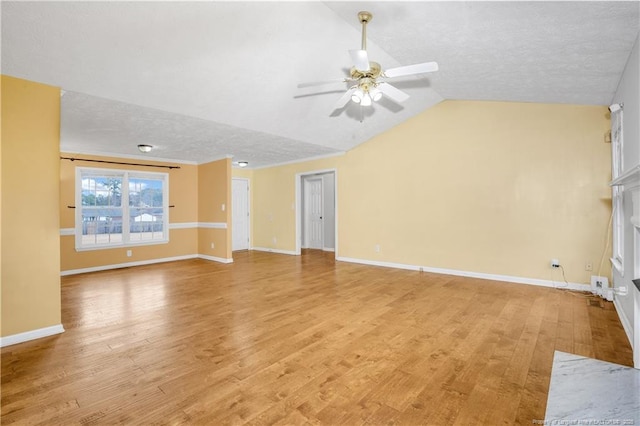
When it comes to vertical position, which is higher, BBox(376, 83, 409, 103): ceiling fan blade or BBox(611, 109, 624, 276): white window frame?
BBox(376, 83, 409, 103): ceiling fan blade

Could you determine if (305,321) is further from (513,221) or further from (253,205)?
(253,205)

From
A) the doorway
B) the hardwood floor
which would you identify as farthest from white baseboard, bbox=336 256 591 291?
the doorway

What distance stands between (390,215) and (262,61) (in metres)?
3.84

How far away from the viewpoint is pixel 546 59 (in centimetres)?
301

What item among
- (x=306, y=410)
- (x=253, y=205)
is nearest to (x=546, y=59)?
(x=306, y=410)

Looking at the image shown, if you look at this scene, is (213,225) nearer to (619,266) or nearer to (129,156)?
(129,156)

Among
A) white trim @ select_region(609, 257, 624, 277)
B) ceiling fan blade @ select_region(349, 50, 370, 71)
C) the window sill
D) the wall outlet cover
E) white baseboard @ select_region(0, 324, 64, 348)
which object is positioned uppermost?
ceiling fan blade @ select_region(349, 50, 370, 71)

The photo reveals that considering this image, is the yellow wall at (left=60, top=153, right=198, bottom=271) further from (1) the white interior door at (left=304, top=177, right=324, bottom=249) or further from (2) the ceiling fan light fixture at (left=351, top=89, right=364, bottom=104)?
(2) the ceiling fan light fixture at (left=351, top=89, right=364, bottom=104)

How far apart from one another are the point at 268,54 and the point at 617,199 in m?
4.54

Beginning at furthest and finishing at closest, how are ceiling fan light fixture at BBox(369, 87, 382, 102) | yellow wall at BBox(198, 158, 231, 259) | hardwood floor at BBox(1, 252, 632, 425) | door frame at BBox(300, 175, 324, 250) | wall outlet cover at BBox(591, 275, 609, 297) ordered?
door frame at BBox(300, 175, 324, 250) < yellow wall at BBox(198, 158, 231, 259) < wall outlet cover at BBox(591, 275, 609, 297) < ceiling fan light fixture at BBox(369, 87, 382, 102) < hardwood floor at BBox(1, 252, 632, 425)

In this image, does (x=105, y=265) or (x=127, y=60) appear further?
(x=105, y=265)

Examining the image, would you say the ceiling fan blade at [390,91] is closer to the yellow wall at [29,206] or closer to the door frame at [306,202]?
the yellow wall at [29,206]

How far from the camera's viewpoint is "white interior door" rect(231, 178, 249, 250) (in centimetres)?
848

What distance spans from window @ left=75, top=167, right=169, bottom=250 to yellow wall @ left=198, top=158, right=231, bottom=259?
0.79 m
